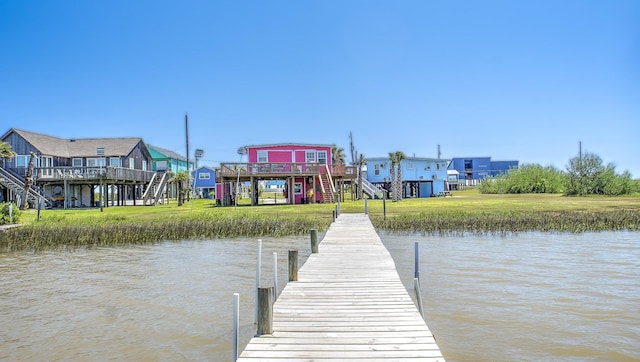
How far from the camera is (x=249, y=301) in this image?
12.8 meters

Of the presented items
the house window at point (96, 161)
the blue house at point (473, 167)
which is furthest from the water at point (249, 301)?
the blue house at point (473, 167)

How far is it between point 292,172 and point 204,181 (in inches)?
1465

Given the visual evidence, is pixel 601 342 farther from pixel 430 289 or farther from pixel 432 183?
pixel 432 183

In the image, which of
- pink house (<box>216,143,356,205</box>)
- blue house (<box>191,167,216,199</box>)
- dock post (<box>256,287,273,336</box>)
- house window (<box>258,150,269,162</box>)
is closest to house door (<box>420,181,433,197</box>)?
pink house (<box>216,143,356,205</box>)

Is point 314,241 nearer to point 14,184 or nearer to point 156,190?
point 14,184

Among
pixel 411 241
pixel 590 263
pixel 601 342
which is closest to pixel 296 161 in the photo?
pixel 411 241

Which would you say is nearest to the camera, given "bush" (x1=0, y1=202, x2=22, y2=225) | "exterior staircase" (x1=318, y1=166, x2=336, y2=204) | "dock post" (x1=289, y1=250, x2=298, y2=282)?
"dock post" (x1=289, y1=250, x2=298, y2=282)

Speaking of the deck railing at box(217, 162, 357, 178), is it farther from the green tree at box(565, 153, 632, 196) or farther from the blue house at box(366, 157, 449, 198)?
the green tree at box(565, 153, 632, 196)

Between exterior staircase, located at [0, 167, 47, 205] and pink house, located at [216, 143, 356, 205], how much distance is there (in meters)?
15.6

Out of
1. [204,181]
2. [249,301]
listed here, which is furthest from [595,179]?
[249,301]

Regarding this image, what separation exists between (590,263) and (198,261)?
1413 cm

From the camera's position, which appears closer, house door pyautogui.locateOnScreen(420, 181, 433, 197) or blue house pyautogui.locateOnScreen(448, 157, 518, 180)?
house door pyautogui.locateOnScreen(420, 181, 433, 197)

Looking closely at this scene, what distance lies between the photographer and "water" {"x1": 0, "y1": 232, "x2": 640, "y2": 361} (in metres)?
9.48

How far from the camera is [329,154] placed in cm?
5112
